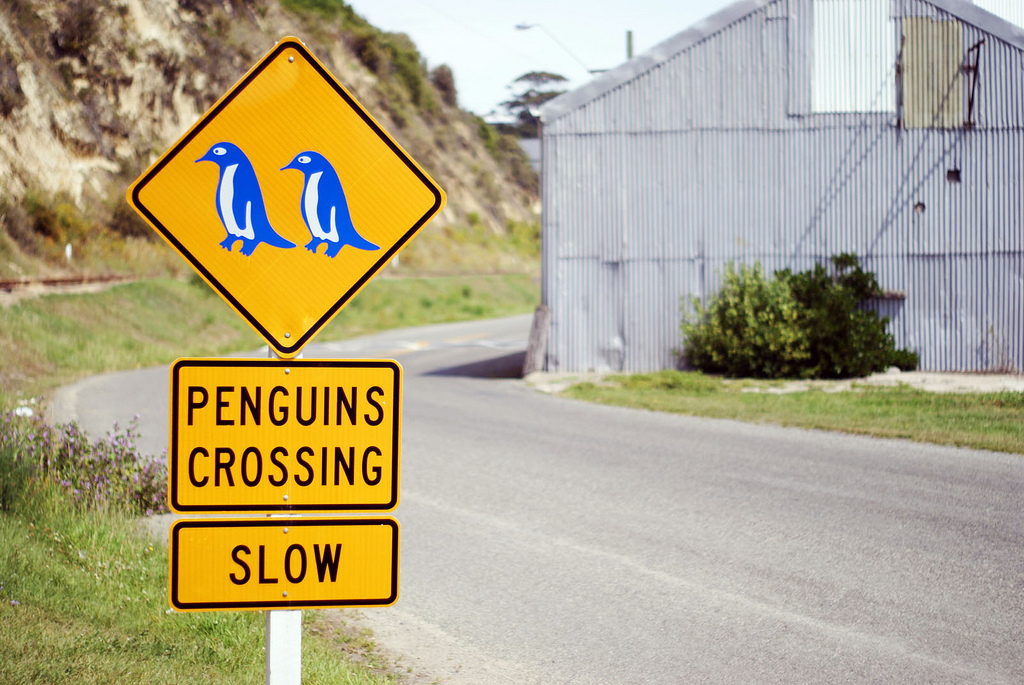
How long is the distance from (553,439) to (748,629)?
6601 mm

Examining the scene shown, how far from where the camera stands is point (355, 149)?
2.98 metres

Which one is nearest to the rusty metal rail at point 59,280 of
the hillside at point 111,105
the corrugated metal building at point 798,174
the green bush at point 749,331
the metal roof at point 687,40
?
the hillside at point 111,105

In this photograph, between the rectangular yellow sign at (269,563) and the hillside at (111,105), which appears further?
the hillside at (111,105)

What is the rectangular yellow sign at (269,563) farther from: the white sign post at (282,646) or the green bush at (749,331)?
the green bush at (749,331)

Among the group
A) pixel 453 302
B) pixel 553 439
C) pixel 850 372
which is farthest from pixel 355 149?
pixel 453 302

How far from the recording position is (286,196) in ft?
9.56

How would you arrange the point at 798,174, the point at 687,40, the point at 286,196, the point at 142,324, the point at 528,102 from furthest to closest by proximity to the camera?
the point at 528,102 → the point at 142,324 → the point at 687,40 → the point at 798,174 → the point at 286,196

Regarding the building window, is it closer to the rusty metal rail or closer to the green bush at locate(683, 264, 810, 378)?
the green bush at locate(683, 264, 810, 378)

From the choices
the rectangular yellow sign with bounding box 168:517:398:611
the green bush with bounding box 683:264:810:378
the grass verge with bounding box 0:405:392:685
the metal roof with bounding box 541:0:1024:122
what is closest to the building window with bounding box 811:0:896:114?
the metal roof with bounding box 541:0:1024:122

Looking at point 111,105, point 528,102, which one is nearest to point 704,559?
point 111,105

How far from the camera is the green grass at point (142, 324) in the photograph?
20.8 m

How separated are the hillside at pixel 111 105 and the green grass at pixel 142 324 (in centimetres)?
293

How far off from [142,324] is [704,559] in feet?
78.7

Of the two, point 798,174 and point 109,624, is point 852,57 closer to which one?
point 798,174
